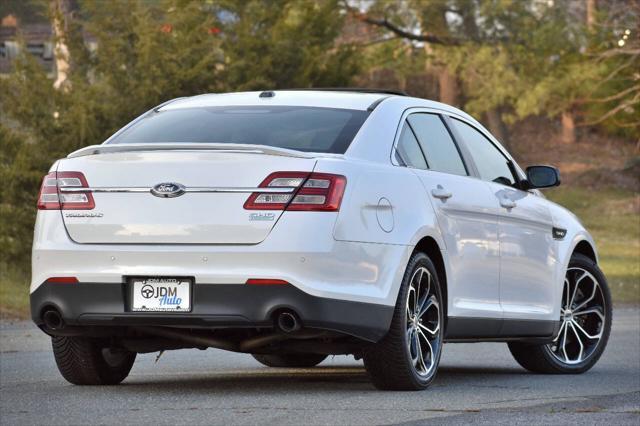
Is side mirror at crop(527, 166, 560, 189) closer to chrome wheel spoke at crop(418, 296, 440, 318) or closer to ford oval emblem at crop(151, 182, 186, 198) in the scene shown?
chrome wheel spoke at crop(418, 296, 440, 318)

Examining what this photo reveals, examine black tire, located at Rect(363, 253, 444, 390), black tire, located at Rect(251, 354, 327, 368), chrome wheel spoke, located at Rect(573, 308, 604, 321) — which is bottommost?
black tire, located at Rect(251, 354, 327, 368)

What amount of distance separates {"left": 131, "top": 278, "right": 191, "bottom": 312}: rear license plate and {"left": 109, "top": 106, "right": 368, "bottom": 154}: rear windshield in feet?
3.34

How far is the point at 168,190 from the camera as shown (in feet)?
25.8

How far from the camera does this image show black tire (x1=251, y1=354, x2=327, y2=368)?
10562 millimetres

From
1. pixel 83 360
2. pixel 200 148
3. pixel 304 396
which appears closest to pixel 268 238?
pixel 200 148

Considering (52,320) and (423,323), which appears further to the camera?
(423,323)

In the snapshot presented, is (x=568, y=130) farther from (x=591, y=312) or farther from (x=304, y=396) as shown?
(x=304, y=396)

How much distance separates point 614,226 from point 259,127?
2910 cm

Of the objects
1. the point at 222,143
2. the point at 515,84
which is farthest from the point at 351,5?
the point at 222,143

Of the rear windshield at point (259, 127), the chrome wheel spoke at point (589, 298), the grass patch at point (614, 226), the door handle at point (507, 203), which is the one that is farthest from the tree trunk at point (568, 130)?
the rear windshield at point (259, 127)

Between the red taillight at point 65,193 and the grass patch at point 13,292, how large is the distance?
29.8ft

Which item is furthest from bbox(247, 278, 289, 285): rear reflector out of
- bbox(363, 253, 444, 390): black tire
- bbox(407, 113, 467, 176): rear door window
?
bbox(407, 113, 467, 176): rear door window

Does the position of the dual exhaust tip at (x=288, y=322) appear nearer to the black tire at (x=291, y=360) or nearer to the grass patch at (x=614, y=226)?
the black tire at (x=291, y=360)

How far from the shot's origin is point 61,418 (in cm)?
714
